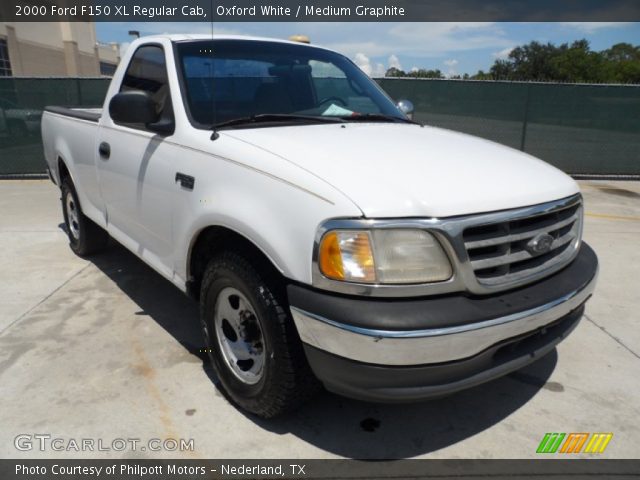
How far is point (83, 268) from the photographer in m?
4.83

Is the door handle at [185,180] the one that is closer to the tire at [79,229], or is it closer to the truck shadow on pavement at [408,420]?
the truck shadow on pavement at [408,420]

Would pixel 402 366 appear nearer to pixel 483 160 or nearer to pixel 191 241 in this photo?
pixel 483 160

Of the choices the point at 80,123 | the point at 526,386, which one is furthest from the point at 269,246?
the point at 80,123

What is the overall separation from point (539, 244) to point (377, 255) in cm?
83

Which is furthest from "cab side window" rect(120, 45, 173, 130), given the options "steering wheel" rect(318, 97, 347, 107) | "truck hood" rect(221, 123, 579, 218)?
"steering wheel" rect(318, 97, 347, 107)

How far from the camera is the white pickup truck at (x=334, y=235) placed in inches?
77.5

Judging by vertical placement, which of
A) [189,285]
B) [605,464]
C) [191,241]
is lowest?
[605,464]

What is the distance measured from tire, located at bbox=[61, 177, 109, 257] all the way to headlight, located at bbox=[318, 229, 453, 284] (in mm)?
3598

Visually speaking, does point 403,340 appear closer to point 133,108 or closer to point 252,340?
point 252,340

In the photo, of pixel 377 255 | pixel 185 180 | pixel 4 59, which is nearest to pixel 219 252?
pixel 185 180

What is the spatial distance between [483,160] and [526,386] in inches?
55.1

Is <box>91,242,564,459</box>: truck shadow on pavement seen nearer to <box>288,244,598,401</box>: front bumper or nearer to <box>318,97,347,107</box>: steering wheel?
<box>288,244,598,401</box>: front bumper

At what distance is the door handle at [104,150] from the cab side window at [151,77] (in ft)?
1.12
